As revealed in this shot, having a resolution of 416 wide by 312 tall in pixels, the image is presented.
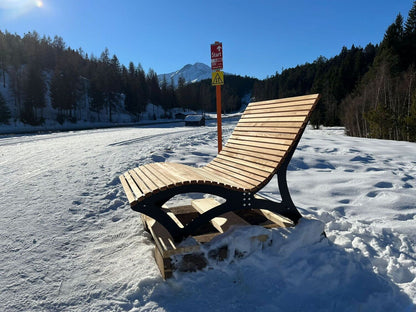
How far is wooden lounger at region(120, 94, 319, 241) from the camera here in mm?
2508

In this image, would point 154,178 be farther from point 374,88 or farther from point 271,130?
point 374,88

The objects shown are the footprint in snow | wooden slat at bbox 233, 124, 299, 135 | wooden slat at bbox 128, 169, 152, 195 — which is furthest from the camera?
the footprint in snow

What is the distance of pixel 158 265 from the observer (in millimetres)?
2578

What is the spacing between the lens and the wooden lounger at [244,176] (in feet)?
8.23

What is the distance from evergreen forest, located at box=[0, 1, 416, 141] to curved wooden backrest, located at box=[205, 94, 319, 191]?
69.7 ft

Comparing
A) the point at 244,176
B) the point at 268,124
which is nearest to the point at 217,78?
the point at 268,124

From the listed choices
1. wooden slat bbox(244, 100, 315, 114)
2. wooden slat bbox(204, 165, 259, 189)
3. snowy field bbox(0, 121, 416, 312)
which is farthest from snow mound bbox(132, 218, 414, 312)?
wooden slat bbox(244, 100, 315, 114)

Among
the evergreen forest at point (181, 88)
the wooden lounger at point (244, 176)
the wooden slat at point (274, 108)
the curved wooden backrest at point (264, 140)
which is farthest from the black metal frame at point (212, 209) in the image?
the evergreen forest at point (181, 88)

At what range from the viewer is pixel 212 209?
2715 millimetres

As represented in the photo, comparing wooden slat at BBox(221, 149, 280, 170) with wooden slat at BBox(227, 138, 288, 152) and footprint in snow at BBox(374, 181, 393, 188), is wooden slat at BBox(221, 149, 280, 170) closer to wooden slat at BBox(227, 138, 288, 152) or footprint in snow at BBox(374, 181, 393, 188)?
wooden slat at BBox(227, 138, 288, 152)

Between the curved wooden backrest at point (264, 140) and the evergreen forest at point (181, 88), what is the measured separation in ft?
69.7

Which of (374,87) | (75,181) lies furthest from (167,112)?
(75,181)

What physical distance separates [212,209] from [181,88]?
89.4 metres

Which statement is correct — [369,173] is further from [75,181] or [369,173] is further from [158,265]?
[75,181]
